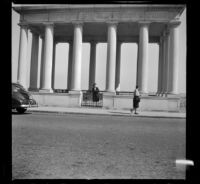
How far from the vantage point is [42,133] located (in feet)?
25.0

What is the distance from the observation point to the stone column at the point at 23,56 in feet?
84.8

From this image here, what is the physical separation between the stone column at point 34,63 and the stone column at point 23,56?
2.90 m

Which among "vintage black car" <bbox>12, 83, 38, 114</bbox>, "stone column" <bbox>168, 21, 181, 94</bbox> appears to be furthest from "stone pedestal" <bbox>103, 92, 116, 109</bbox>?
"vintage black car" <bbox>12, 83, 38, 114</bbox>

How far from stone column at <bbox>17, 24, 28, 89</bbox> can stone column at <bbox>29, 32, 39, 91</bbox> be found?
2.90m

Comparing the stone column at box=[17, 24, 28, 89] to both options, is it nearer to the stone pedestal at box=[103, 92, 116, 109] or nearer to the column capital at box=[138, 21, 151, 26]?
the stone pedestal at box=[103, 92, 116, 109]

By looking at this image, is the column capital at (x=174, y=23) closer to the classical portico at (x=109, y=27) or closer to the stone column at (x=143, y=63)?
the classical portico at (x=109, y=27)

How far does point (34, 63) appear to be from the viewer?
96.0 ft

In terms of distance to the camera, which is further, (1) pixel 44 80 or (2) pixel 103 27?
(2) pixel 103 27

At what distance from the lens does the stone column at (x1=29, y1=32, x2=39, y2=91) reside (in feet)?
95.5

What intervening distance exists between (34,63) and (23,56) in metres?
3.26

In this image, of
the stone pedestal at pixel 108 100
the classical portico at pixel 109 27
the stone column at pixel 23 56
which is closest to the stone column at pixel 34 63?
the classical portico at pixel 109 27

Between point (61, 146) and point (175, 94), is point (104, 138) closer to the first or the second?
point (61, 146)

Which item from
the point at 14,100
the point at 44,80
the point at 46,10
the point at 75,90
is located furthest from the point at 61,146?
the point at 46,10
